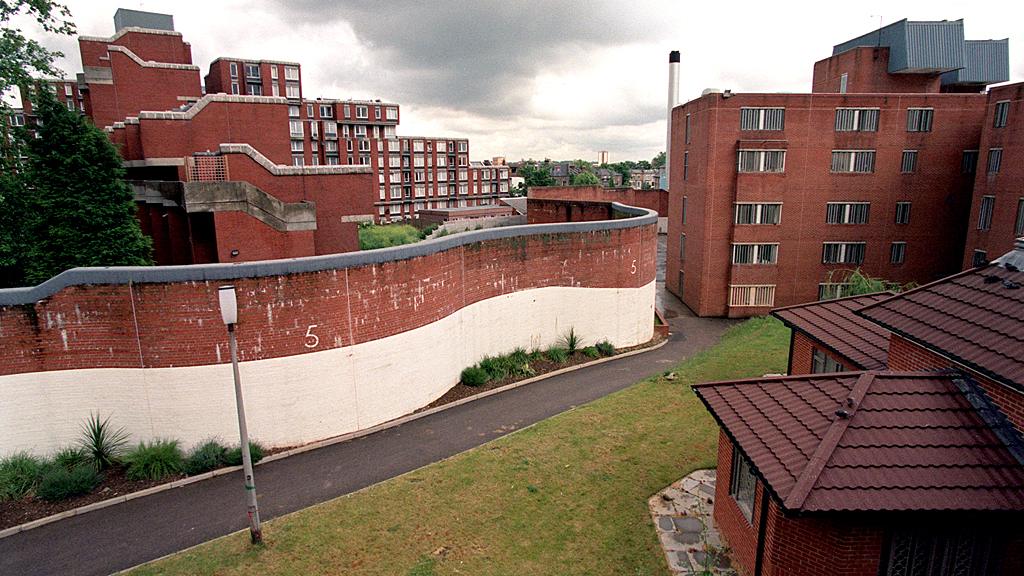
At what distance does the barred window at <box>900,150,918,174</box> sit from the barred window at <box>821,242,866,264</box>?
15.3 feet

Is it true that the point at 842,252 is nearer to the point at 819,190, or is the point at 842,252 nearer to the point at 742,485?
the point at 819,190

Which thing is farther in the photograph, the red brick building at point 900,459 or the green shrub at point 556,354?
the green shrub at point 556,354

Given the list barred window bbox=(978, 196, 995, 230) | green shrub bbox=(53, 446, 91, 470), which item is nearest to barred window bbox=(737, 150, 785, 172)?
barred window bbox=(978, 196, 995, 230)

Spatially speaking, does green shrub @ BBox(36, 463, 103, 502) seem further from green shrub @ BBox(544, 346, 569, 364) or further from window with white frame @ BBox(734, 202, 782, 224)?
window with white frame @ BBox(734, 202, 782, 224)

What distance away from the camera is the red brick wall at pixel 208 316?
44.3ft

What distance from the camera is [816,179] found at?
32.6 meters

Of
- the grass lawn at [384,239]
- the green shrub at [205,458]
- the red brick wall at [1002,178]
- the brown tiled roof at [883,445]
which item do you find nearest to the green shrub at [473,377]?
the green shrub at [205,458]

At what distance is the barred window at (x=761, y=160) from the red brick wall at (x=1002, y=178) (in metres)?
9.39

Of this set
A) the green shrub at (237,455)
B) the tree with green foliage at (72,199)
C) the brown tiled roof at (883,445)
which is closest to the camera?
the brown tiled roof at (883,445)

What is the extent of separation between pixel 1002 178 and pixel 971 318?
79.6ft

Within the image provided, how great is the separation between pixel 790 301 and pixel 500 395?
2282cm

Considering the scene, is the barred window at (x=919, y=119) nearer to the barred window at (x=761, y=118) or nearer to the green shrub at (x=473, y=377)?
the barred window at (x=761, y=118)

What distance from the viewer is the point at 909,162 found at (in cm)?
3222

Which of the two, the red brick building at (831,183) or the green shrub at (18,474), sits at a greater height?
the red brick building at (831,183)
